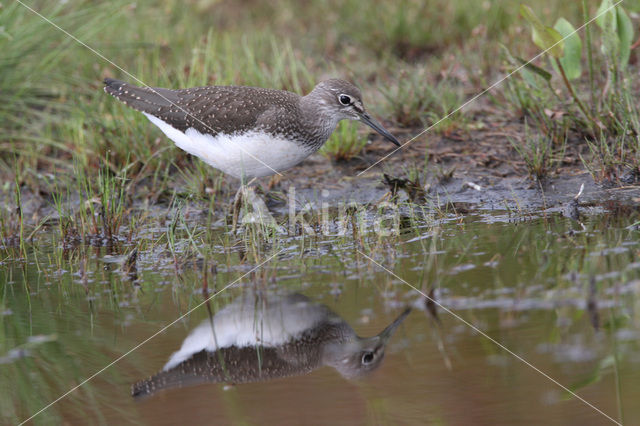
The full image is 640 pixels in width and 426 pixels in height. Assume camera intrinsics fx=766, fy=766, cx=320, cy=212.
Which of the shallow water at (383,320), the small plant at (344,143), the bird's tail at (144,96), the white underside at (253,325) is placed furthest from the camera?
the small plant at (344,143)

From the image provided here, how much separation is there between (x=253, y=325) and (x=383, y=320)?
2.42 feet

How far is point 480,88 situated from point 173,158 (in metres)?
3.34

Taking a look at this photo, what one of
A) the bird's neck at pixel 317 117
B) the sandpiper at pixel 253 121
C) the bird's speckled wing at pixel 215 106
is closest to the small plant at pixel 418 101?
the sandpiper at pixel 253 121

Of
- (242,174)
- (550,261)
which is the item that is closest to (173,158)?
(242,174)

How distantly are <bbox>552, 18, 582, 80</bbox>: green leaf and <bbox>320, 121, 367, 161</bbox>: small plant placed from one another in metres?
1.92

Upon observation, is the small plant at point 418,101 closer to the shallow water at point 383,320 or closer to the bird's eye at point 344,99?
the bird's eye at point 344,99

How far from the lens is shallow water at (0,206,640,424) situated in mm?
3520

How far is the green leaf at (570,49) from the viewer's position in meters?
6.39

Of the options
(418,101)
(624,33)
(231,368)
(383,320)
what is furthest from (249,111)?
(624,33)

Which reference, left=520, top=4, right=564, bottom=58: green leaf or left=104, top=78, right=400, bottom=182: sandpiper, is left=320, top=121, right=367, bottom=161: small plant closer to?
left=104, top=78, right=400, bottom=182: sandpiper

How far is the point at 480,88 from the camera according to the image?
26.9 ft

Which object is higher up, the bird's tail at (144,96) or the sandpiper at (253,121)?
the bird's tail at (144,96)

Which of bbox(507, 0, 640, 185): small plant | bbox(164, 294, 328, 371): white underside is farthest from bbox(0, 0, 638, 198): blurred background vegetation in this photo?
bbox(164, 294, 328, 371): white underside

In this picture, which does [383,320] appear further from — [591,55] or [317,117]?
A: [591,55]
